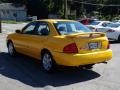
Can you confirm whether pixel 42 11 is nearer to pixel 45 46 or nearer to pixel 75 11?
pixel 75 11

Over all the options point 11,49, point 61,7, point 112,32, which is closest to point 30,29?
point 11,49

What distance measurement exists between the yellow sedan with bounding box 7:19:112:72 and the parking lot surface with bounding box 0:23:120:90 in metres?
0.40

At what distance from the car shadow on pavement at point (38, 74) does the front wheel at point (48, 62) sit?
6.6 inches

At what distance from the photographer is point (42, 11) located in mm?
82062

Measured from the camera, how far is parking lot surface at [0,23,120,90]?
26.6 feet

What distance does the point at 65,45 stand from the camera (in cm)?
895

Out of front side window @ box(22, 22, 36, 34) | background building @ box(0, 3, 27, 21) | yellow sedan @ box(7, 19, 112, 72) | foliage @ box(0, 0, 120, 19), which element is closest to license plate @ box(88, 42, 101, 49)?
yellow sedan @ box(7, 19, 112, 72)

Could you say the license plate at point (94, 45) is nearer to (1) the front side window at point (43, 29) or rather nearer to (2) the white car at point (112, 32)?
(1) the front side window at point (43, 29)

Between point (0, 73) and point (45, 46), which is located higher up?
point (45, 46)

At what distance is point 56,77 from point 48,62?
629 mm

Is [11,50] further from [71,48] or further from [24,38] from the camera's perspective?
[71,48]

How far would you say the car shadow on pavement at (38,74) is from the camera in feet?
28.3

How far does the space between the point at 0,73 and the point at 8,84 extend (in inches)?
55.1

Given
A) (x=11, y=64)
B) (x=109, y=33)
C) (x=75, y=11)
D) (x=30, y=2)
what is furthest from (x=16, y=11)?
(x=11, y=64)
